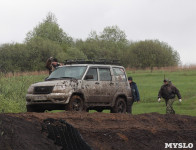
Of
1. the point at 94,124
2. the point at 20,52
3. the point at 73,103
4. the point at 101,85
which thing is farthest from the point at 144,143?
the point at 20,52

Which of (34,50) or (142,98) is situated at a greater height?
(34,50)

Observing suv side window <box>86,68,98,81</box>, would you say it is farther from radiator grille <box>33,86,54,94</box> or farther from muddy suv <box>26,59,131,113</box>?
radiator grille <box>33,86,54,94</box>

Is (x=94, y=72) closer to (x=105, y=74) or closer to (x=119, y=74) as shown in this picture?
(x=105, y=74)

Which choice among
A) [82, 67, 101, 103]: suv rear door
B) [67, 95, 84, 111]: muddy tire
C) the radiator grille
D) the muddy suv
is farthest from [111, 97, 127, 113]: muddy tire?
the radiator grille

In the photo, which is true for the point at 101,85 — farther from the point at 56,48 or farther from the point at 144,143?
the point at 56,48

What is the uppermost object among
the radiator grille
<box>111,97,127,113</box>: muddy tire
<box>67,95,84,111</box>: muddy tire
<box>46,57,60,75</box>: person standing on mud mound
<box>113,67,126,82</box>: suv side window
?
<box>46,57,60,75</box>: person standing on mud mound

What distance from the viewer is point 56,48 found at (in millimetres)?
85562

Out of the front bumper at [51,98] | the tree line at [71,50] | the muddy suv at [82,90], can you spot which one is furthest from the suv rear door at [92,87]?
the tree line at [71,50]

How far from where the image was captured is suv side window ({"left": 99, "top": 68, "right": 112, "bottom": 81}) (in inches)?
704

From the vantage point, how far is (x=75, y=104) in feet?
53.6

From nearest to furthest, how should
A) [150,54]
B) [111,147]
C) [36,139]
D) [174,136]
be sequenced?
[36,139]
[111,147]
[174,136]
[150,54]

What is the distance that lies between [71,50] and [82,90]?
75904 millimetres

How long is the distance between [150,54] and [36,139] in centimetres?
9204

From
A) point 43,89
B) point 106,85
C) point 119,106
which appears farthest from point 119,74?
point 43,89
